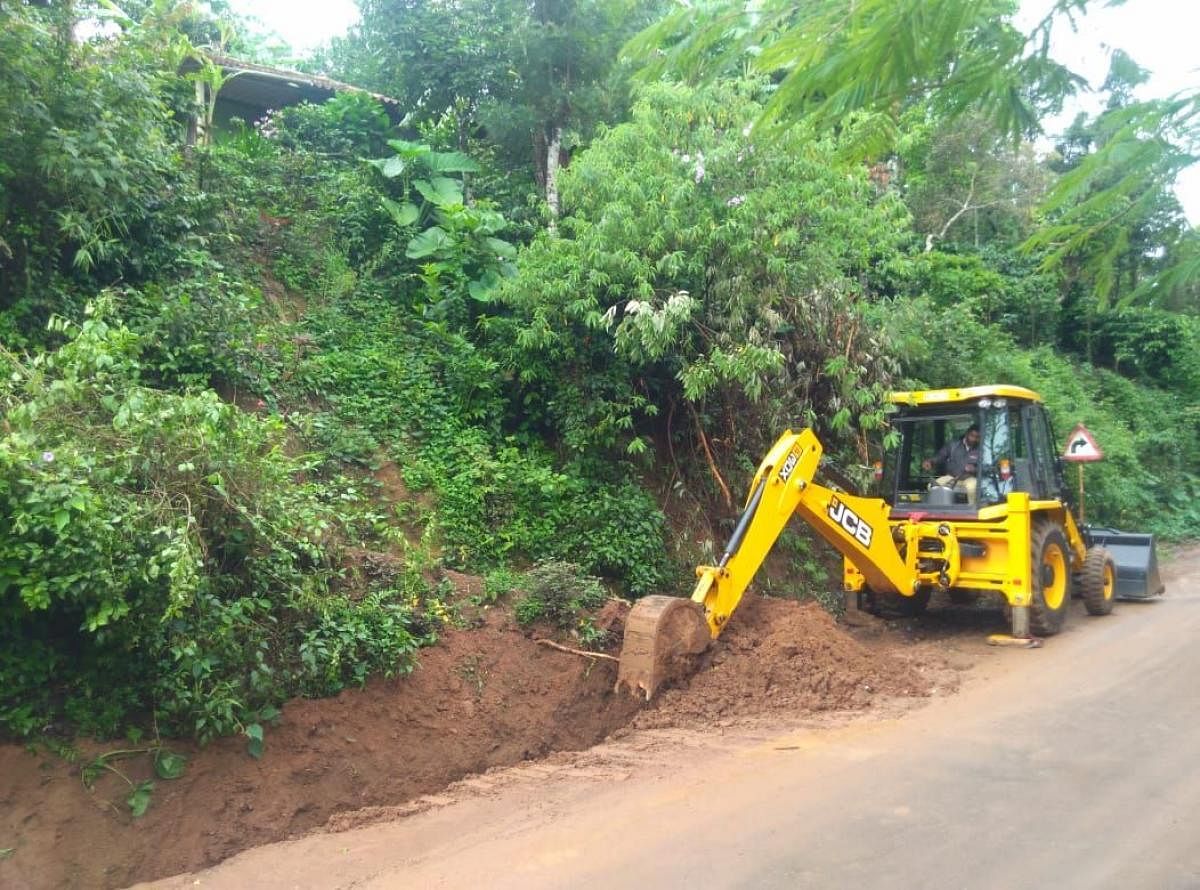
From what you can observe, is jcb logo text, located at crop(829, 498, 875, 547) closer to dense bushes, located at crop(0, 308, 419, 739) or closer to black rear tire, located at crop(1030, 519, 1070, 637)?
black rear tire, located at crop(1030, 519, 1070, 637)

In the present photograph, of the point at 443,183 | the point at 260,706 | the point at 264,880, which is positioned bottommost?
the point at 264,880

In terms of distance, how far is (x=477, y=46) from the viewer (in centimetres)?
1493

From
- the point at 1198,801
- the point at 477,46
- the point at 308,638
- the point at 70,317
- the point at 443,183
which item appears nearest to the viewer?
the point at 1198,801

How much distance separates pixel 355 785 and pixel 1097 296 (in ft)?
16.2

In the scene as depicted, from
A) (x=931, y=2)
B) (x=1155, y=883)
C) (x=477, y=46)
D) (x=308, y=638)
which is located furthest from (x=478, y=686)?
(x=477, y=46)

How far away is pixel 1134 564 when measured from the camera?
12180mm

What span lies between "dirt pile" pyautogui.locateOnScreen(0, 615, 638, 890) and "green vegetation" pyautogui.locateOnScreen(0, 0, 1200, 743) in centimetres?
17

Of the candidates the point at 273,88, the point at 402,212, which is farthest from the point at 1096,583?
the point at 273,88

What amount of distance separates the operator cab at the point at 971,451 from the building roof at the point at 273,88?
412 inches

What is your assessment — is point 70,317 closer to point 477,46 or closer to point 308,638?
point 308,638

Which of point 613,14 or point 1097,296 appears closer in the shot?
point 613,14

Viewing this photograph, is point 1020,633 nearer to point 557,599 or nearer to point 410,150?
point 557,599

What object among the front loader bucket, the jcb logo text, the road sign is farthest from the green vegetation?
the front loader bucket

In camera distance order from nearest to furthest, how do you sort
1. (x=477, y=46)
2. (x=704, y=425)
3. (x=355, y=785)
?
(x=355, y=785), (x=704, y=425), (x=477, y=46)
